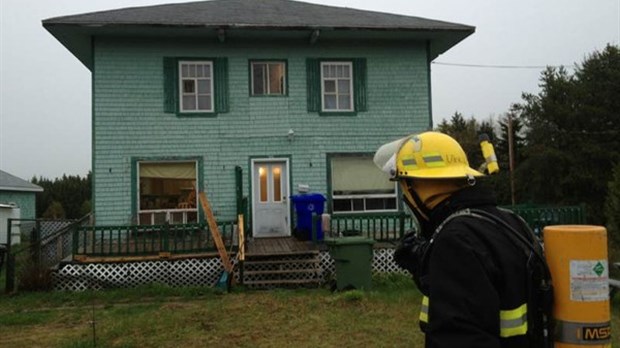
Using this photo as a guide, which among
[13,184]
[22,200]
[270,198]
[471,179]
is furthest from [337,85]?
[22,200]

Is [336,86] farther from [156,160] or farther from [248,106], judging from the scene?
[156,160]

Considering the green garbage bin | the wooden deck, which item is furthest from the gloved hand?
the wooden deck

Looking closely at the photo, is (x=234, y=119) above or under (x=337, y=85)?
under

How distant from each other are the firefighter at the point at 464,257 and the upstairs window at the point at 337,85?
11.8m

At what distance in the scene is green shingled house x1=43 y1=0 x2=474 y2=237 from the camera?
42.5 feet

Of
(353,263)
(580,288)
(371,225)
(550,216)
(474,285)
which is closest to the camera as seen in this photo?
(474,285)

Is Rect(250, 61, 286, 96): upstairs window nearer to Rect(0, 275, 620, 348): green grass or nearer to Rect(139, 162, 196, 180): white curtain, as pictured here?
Rect(139, 162, 196, 180): white curtain

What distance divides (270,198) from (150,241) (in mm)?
3426

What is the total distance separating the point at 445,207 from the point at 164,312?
7.13 metres

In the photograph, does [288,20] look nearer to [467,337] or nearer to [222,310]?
[222,310]

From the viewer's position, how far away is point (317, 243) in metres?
11.6

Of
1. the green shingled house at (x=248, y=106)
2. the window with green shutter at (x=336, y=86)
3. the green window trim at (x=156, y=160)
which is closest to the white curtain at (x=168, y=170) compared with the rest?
the green shingled house at (x=248, y=106)

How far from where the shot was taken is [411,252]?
2199 millimetres

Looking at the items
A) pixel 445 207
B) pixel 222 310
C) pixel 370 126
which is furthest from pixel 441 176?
pixel 370 126
